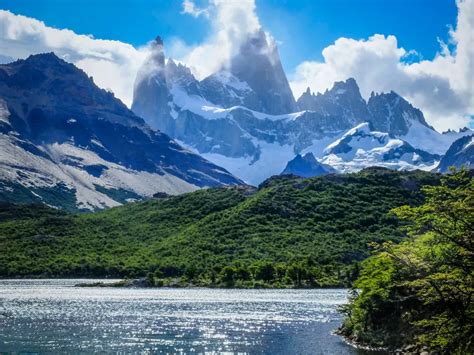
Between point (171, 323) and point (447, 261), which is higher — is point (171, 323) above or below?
below

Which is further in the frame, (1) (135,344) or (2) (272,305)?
(2) (272,305)

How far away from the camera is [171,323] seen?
3255 inches

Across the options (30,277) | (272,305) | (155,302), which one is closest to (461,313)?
(272,305)

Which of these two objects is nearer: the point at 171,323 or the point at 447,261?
the point at 447,261

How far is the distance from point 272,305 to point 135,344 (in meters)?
49.4

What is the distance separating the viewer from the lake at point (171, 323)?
63312mm

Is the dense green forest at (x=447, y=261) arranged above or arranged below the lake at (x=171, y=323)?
above

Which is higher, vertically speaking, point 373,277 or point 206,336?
point 373,277

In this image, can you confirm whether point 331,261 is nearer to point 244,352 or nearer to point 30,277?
point 30,277

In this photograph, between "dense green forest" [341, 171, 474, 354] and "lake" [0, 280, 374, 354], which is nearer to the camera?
"dense green forest" [341, 171, 474, 354]

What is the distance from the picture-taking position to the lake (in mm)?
63312

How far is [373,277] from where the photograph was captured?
223 ft

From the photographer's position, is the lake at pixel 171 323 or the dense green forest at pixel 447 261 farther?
the lake at pixel 171 323

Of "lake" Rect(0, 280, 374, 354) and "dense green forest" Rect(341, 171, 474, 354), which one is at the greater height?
"dense green forest" Rect(341, 171, 474, 354)
